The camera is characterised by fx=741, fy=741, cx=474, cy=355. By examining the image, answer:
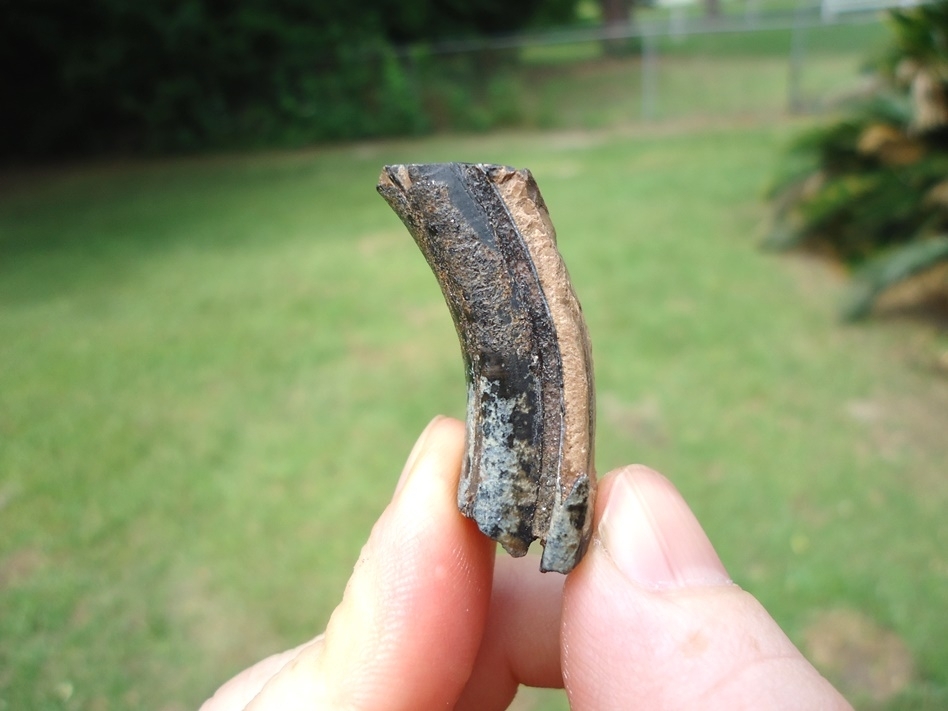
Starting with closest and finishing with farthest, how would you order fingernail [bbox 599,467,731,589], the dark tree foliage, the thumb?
the thumb, fingernail [bbox 599,467,731,589], the dark tree foliage

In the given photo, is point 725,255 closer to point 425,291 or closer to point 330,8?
point 425,291

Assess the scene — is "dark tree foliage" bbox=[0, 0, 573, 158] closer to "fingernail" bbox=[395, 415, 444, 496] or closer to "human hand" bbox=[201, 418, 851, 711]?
"fingernail" bbox=[395, 415, 444, 496]

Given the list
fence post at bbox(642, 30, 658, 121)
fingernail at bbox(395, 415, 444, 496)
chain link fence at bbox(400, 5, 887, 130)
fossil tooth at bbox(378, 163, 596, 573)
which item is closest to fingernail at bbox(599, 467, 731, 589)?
fossil tooth at bbox(378, 163, 596, 573)

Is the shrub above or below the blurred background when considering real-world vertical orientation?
above

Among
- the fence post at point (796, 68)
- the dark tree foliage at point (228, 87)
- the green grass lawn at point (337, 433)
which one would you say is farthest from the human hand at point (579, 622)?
the fence post at point (796, 68)

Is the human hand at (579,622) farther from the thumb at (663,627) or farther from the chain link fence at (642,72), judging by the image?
the chain link fence at (642,72)

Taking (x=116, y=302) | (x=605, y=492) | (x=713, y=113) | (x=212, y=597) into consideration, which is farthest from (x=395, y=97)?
(x=605, y=492)

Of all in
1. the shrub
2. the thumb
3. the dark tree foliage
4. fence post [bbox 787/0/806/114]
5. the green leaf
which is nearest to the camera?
the thumb
